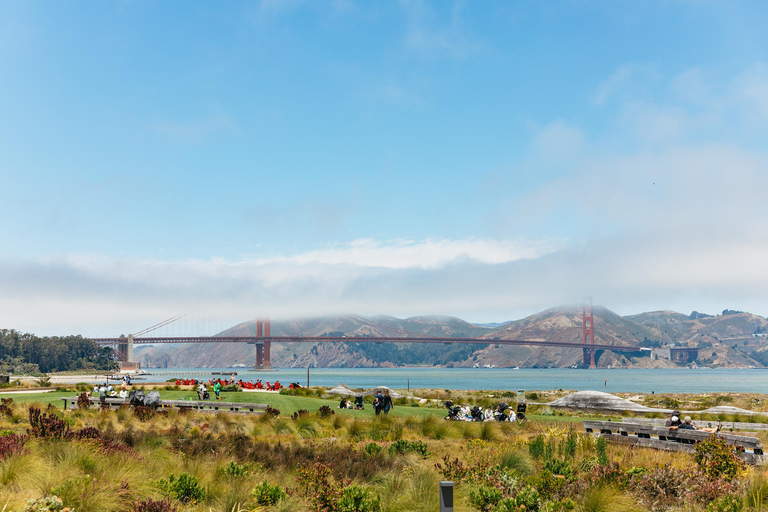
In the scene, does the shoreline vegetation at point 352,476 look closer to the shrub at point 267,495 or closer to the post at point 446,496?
the shrub at point 267,495

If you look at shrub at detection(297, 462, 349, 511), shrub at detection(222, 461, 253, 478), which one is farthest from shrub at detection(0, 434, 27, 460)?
shrub at detection(297, 462, 349, 511)

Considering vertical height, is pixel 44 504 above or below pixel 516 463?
above

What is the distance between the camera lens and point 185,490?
1080 centimetres

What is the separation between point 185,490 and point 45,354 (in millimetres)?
184595

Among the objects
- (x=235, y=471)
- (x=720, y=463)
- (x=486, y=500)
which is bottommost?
(x=486, y=500)

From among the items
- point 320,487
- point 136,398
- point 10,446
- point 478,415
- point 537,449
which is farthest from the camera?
point 136,398

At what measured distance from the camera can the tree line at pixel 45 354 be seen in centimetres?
16125

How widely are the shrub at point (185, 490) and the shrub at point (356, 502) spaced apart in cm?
251

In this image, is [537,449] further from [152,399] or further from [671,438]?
[152,399]

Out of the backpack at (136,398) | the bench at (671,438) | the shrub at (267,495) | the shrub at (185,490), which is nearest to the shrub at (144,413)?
the backpack at (136,398)

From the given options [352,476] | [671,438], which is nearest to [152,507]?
[352,476]

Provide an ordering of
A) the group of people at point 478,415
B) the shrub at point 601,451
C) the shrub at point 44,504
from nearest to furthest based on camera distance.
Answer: the shrub at point 44,504
the shrub at point 601,451
the group of people at point 478,415

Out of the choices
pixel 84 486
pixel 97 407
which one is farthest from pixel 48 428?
pixel 97 407

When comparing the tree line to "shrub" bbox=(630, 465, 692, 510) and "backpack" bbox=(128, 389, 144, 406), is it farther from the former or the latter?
"shrub" bbox=(630, 465, 692, 510)
